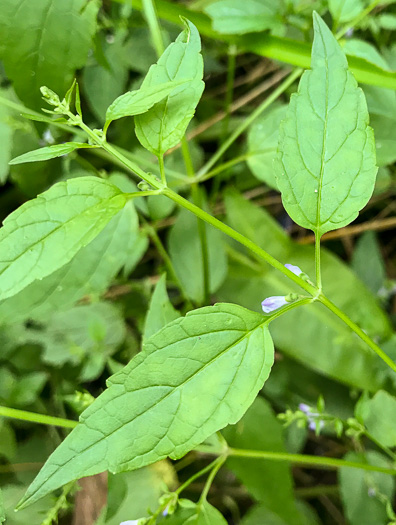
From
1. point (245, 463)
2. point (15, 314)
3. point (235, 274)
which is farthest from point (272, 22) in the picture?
point (245, 463)

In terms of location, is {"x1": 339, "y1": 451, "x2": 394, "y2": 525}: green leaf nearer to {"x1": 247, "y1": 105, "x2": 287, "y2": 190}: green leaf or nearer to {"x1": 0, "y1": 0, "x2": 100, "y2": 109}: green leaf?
{"x1": 247, "y1": 105, "x2": 287, "y2": 190}: green leaf

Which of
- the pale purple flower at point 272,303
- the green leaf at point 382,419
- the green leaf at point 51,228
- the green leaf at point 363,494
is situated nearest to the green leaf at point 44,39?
the green leaf at point 51,228

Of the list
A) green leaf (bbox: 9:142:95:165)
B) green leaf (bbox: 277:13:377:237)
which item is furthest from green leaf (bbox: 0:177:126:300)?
green leaf (bbox: 277:13:377:237)

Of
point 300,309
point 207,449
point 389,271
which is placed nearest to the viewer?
point 207,449

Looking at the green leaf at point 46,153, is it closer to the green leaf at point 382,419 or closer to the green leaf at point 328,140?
the green leaf at point 328,140

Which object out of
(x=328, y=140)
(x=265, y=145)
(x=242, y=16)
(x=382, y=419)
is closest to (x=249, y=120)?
(x=265, y=145)

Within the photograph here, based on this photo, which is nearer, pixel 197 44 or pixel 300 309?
pixel 197 44

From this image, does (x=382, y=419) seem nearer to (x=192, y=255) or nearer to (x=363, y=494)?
(x=363, y=494)

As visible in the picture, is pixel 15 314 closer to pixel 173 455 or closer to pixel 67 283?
pixel 67 283
